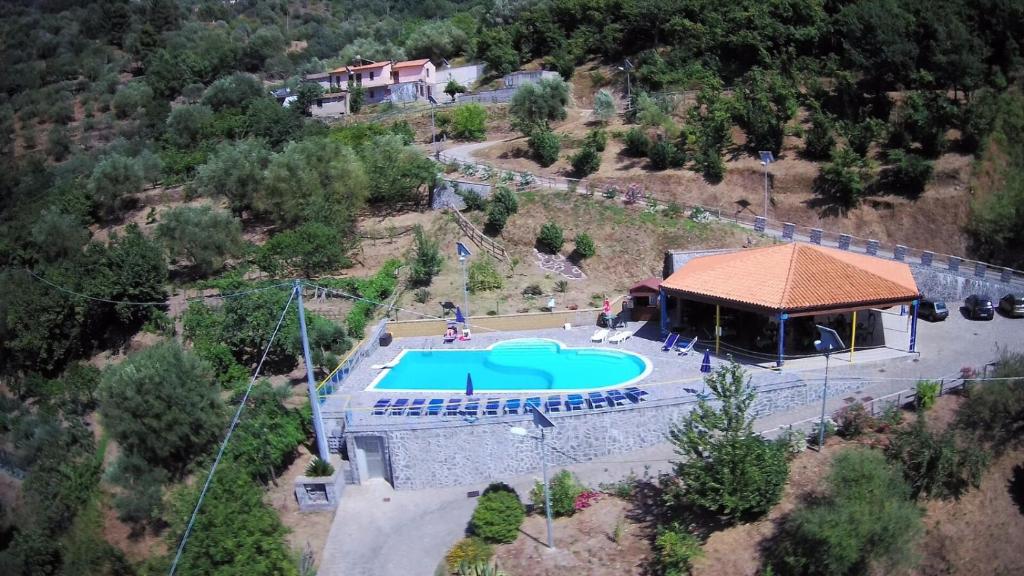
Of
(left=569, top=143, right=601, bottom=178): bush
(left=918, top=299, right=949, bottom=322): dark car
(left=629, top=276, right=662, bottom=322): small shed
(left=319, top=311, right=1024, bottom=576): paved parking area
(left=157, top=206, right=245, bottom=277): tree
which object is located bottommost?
(left=319, top=311, right=1024, bottom=576): paved parking area

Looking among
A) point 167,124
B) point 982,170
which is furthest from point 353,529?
point 167,124

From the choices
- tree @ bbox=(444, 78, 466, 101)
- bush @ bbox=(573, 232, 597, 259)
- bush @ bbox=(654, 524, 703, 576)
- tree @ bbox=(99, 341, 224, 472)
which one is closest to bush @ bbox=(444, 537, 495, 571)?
bush @ bbox=(654, 524, 703, 576)

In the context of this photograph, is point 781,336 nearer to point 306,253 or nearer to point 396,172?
point 306,253

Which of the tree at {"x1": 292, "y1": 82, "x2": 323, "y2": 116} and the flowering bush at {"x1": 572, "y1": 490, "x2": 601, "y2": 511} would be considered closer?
the flowering bush at {"x1": 572, "y1": 490, "x2": 601, "y2": 511}

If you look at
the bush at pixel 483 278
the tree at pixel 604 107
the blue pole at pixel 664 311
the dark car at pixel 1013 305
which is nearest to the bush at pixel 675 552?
the blue pole at pixel 664 311

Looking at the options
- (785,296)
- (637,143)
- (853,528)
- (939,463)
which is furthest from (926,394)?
(637,143)

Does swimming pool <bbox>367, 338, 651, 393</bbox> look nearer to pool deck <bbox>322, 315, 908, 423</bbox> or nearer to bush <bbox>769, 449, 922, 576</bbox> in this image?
pool deck <bbox>322, 315, 908, 423</bbox>

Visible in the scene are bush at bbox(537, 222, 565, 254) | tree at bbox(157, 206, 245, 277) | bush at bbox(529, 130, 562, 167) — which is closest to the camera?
bush at bbox(537, 222, 565, 254)
